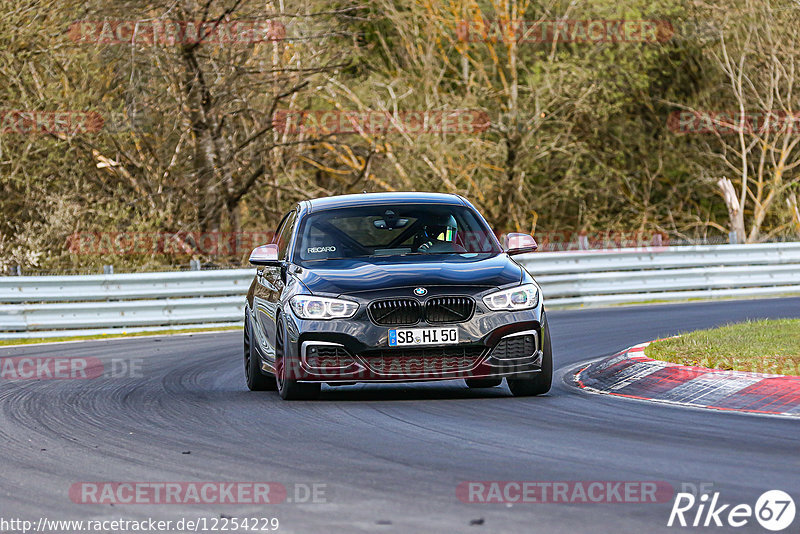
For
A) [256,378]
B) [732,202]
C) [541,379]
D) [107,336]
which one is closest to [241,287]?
[107,336]

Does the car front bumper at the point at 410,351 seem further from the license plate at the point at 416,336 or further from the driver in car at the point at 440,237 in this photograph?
the driver in car at the point at 440,237

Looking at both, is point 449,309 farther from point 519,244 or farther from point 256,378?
point 256,378

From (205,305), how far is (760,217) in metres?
17.5

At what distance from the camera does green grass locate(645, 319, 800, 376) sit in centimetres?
1045

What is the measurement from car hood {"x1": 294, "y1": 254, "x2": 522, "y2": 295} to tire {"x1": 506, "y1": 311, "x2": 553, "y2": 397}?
533mm

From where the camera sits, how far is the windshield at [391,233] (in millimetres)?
11227

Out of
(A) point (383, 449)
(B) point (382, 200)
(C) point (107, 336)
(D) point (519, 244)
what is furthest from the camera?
(C) point (107, 336)

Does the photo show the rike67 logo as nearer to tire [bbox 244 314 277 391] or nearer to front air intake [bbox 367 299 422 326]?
front air intake [bbox 367 299 422 326]

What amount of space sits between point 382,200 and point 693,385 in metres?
3.17

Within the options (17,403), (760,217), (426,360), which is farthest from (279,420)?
(760,217)

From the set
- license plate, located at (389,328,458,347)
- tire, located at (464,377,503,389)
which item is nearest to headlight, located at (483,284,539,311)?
license plate, located at (389,328,458,347)

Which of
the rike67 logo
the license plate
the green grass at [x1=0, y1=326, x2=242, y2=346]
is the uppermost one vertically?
the license plate

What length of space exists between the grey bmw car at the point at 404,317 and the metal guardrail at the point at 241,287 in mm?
9453

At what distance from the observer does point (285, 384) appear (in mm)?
10594
